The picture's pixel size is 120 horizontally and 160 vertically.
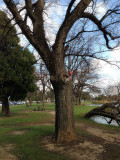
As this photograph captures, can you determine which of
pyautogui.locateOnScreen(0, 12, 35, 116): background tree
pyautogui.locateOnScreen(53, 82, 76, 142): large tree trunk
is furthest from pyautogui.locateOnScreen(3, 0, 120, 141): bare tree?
pyautogui.locateOnScreen(0, 12, 35, 116): background tree

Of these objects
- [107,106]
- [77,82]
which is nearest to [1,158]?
[107,106]

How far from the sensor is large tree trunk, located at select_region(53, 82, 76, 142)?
5980mm

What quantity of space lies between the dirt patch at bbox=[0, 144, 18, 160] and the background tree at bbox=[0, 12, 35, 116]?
914cm

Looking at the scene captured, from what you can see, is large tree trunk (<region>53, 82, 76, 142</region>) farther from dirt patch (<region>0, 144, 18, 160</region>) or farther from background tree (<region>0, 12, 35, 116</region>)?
background tree (<region>0, 12, 35, 116</region>)

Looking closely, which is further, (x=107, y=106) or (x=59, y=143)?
(x=107, y=106)

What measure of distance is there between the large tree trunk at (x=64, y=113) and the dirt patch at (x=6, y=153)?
1.83m

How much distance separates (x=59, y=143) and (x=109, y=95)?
26.8 ft

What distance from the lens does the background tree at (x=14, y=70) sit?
1445 centimetres

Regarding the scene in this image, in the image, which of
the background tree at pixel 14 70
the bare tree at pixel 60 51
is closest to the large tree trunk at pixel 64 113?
the bare tree at pixel 60 51

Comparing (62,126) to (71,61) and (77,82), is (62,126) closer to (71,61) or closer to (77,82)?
(71,61)

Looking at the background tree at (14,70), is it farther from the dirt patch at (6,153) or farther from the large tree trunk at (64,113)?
the dirt patch at (6,153)

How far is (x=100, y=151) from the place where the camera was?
519cm

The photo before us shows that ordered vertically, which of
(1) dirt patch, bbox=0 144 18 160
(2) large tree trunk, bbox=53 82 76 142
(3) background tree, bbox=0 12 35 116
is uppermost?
(3) background tree, bbox=0 12 35 116

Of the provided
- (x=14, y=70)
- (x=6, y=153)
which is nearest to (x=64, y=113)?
(x=6, y=153)
